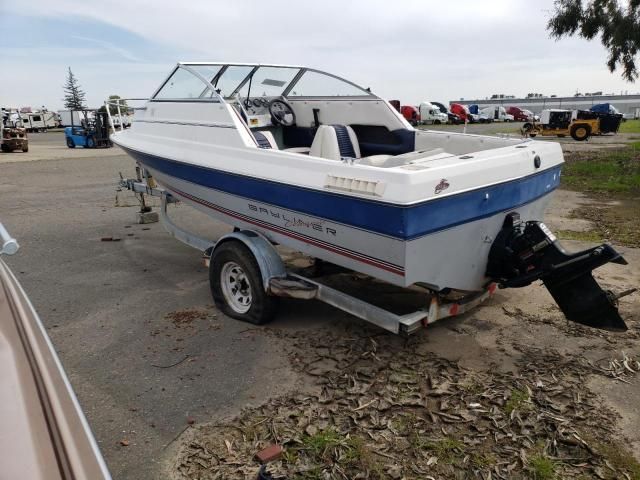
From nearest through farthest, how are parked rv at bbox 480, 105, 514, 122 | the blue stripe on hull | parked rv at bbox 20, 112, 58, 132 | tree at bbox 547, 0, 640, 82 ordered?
the blue stripe on hull → tree at bbox 547, 0, 640, 82 → parked rv at bbox 20, 112, 58, 132 → parked rv at bbox 480, 105, 514, 122

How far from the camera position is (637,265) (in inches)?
203

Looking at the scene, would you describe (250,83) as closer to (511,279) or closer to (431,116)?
(511,279)

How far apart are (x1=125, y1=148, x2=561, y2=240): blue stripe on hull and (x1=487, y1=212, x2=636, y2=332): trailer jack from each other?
0.24 metres

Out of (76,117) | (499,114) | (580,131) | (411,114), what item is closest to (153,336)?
(580,131)

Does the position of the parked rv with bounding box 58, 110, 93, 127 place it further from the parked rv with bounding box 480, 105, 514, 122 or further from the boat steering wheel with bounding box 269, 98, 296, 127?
the parked rv with bounding box 480, 105, 514, 122

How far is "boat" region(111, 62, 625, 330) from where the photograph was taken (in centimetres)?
299

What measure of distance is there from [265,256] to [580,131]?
23981mm

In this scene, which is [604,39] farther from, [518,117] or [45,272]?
[518,117]

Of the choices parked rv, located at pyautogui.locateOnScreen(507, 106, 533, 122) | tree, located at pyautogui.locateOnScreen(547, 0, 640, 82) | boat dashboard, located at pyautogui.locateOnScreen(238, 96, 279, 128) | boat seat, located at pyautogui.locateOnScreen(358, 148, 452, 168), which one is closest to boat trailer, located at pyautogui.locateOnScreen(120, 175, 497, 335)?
boat seat, located at pyautogui.locateOnScreen(358, 148, 452, 168)

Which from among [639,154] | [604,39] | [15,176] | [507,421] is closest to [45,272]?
[507,421]

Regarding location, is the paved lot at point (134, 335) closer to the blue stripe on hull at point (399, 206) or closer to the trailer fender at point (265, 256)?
the trailer fender at point (265, 256)

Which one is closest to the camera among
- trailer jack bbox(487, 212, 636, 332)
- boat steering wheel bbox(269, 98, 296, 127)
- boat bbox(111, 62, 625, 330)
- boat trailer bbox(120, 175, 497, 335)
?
boat bbox(111, 62, 625, 330)

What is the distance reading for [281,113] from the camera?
5949 millimetres

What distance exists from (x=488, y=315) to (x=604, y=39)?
524 inches
